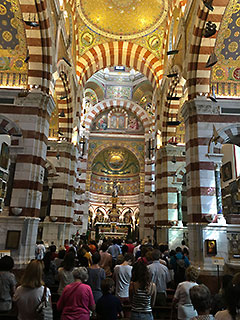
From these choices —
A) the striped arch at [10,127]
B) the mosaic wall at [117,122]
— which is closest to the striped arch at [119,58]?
the striped arch at [10,127]

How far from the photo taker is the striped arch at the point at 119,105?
83.1 ft

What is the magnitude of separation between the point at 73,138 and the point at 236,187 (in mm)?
9218

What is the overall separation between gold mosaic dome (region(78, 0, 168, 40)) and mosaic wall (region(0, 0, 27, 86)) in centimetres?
672

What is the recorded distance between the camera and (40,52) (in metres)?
9.55

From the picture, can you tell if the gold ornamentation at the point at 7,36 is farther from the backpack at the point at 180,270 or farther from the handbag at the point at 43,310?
the handbag at the point at 43,310

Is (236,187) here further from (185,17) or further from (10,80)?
(10,80)

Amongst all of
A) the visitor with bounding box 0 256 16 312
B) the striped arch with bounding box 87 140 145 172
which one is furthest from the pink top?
the striped arch with bounding box 87 140 145 172

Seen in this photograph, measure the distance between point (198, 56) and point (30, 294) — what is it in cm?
929

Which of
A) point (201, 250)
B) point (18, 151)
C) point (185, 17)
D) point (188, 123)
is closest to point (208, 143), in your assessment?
point (188, 123)

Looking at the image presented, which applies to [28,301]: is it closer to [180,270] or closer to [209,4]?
[180,270]

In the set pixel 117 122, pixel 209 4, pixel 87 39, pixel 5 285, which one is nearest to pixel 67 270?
pixel 5 285

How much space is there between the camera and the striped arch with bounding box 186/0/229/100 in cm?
930

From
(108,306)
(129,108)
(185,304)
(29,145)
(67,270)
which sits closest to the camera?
(108,306)

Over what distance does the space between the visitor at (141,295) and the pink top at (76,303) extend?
0.57 meters
